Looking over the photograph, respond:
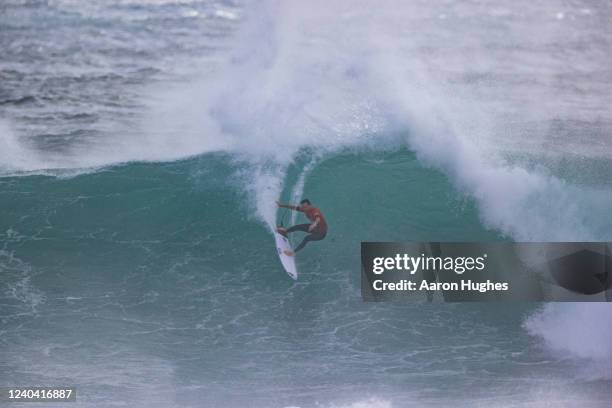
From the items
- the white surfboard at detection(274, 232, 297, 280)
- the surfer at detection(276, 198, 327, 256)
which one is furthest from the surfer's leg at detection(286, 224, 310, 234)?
the white surfboard at detection(274, 232, 297, 280)

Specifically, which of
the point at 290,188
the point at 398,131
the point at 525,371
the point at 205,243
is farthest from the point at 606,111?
the point at 205,243

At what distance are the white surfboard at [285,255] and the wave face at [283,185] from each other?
9 centimetres

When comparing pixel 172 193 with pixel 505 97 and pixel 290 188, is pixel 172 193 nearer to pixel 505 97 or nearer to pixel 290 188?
pixel 290 188

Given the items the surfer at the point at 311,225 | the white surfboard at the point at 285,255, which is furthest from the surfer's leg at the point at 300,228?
the white surfboard at the point at 285,255

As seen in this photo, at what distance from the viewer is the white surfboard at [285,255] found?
720cm

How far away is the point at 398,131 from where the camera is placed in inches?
303

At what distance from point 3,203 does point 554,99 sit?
16.9 feet

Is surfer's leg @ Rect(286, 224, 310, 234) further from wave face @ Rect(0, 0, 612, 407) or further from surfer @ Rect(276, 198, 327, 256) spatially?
wave face @ Rect(0, 0, 612, 407)

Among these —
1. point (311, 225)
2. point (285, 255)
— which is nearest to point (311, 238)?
point (311, 225)

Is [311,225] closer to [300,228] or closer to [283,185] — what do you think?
[300,228]

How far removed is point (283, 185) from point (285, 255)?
64 centimetres

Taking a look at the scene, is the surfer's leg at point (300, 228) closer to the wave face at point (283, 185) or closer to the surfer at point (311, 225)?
the surfer at point (311, 225)

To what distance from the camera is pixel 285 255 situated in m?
7.24

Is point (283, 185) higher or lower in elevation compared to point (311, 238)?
higher
